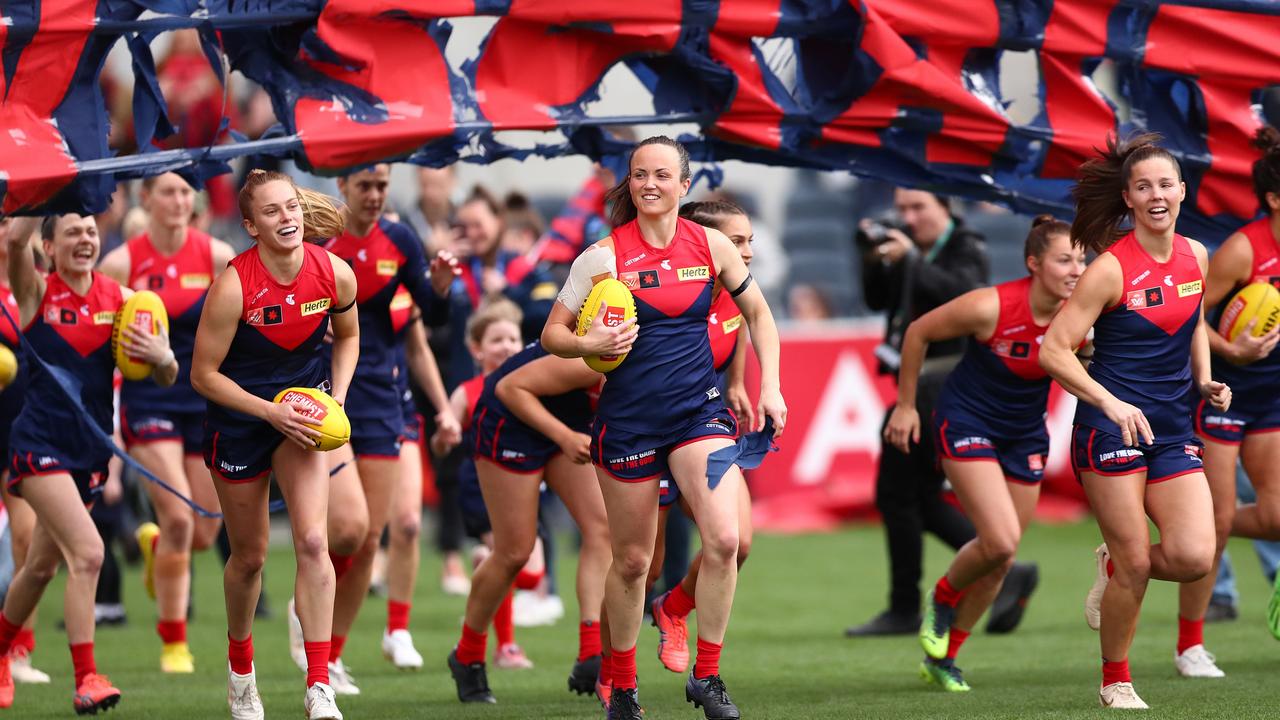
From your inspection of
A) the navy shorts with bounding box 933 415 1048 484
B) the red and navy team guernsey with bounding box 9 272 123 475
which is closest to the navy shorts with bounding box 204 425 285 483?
the red and navy team guernsey with bounding box 9 272 123 475

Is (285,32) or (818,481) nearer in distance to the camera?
(285,32)

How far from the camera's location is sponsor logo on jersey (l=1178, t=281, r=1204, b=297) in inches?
253

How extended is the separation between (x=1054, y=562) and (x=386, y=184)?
23.0 ft

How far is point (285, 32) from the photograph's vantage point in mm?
6875

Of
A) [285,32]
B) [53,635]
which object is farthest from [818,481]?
[285,32]

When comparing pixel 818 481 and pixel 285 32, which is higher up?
pixel 285 32

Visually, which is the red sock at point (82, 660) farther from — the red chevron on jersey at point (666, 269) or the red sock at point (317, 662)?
the red chevron on jersey at point (666, 269)

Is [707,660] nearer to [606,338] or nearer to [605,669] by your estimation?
[605,669]

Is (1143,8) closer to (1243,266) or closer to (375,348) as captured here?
(1243,266)

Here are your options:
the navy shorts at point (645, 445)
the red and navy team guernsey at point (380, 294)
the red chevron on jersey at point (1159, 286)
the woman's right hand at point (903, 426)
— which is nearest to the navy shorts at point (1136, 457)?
the red chevron on jersey at point (1159, 286)

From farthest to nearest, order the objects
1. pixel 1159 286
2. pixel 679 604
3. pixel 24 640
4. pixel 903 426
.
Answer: pixel 24 640
pixel 903 426
pixel 679 604
pixel 1159 286

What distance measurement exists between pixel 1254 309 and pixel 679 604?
2684 millimetres

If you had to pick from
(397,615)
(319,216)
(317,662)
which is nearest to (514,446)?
(319,216)

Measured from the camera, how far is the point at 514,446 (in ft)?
23.5
